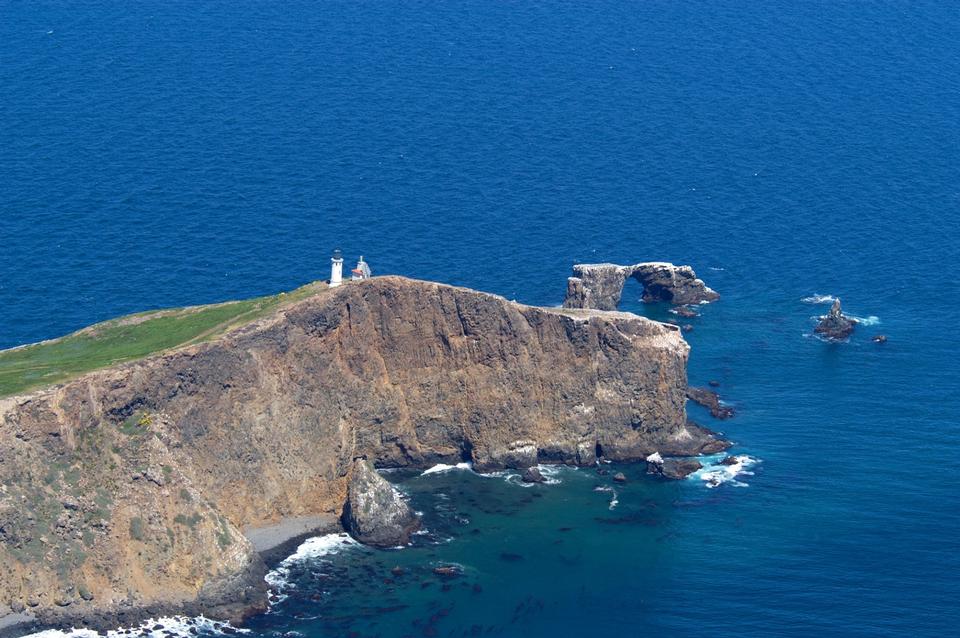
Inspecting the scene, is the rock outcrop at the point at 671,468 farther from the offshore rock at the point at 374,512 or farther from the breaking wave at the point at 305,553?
the breaking wave at the point at 305,553

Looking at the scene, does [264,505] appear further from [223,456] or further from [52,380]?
[52,380]

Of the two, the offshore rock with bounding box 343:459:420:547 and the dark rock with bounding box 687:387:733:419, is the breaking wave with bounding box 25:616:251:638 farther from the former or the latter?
the dark rock with bounding box 687:387:733:419

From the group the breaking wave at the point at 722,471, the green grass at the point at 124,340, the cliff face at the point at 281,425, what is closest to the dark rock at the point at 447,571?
the cliff face at the point at 281,425

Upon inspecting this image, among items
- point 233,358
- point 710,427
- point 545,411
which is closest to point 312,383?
point 233,358

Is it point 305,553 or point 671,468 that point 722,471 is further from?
point 305,553

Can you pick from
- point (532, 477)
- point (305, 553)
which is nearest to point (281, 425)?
point (305, 553)

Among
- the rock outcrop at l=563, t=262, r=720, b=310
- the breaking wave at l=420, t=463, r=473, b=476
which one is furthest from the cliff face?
the rock outcrop at l=563, t=262, r=720, b=310
